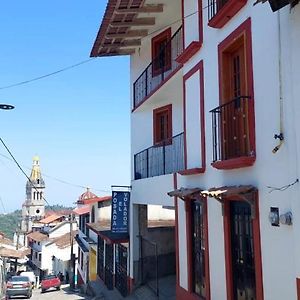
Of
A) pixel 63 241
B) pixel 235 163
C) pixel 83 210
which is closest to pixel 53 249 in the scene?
pixel 63 241

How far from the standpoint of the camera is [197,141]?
9625mm

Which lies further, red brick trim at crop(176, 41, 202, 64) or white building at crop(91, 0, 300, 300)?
red brick trim at crop(176, 41, 202, 64)

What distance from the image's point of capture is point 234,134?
25.6 feet

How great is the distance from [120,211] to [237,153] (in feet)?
30.4

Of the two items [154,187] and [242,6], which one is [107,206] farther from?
[242,6]

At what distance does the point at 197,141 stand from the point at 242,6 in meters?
3.19

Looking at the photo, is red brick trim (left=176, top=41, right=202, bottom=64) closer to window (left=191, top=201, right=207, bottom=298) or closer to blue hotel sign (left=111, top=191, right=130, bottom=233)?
window (left=191, top=201, right=207, bottom=298)

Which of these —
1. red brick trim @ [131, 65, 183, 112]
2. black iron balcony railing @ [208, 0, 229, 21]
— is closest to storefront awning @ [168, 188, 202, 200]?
red brick trim @ [131, 65, 183, 112]

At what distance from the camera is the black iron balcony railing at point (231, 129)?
24.2 feet

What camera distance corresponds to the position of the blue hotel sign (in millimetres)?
16219

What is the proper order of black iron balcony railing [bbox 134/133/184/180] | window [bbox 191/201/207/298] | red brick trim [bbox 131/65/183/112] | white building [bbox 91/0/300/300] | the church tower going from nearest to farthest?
white building [bbox 91/0/300/300], window [bbox 191/201/207/298], red brick trim [bbox 131/65/183/112], black iron balcony railing [bbox 134/133/184/180], the church tower

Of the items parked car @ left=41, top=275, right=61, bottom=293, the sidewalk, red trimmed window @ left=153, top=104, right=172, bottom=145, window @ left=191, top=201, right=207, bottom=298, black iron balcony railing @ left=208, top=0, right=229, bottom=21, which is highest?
black iron balcony railing @ left=208, top=0, right=229, bottom=21

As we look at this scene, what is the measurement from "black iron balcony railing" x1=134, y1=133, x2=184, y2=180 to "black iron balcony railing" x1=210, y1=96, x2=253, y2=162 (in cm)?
310

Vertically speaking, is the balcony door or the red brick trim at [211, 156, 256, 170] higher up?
the balcony door
